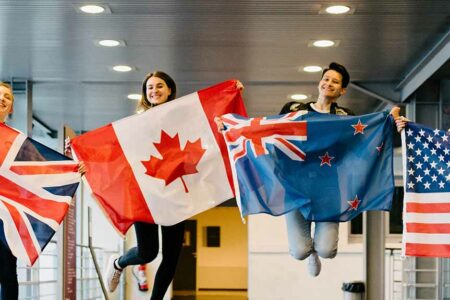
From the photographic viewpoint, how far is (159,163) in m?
6.44

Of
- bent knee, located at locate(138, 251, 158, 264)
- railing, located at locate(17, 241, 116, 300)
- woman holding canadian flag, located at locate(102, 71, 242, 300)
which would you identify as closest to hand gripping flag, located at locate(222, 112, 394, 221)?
woman holding canadian flag, located at locate(102, 71, 242, 300)

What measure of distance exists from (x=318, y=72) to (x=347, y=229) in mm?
6723

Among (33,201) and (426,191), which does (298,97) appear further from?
(33,201)

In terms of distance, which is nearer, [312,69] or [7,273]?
[7,273]

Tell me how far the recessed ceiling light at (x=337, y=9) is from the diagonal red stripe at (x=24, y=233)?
399 cm

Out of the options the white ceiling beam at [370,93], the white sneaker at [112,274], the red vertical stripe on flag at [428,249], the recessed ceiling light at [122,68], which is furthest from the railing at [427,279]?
the white sneaker at [112,274]

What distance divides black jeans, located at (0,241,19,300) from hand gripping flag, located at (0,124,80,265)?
4.2 inches

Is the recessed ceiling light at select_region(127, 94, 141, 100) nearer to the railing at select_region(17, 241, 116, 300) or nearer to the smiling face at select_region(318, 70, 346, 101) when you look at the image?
the railing at select_region(17, 241, 116, 300)

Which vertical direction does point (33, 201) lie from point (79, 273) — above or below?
above

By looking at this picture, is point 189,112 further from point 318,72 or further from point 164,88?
point 318,72

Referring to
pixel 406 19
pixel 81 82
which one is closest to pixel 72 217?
pixel 81 82

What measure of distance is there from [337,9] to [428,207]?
3.29 meters

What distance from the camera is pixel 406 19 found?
934cm

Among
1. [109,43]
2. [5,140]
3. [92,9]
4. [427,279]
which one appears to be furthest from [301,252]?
[427,279]
